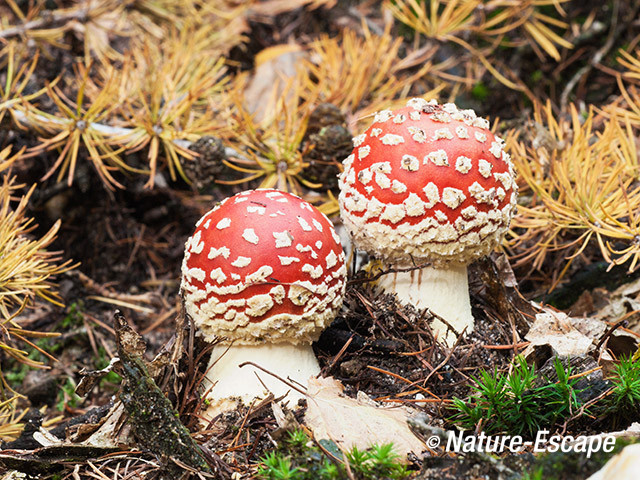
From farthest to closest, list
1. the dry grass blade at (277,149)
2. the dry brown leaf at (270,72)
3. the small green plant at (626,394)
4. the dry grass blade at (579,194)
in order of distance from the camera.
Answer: the dry brown leaf at (270,72), the dry grass blade at (277,149), the dry grass blade at (579,194), the small green plant at (626,394)

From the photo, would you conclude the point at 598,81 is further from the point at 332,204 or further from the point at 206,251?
the point at 206,251

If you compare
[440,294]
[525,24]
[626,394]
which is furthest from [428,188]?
[525,24]

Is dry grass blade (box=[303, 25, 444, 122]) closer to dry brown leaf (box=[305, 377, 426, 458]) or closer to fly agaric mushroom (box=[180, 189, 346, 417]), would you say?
fly agaric mushroom (box=[180, 189, 346, 417])

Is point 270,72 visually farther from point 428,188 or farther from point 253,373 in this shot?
point 253,373

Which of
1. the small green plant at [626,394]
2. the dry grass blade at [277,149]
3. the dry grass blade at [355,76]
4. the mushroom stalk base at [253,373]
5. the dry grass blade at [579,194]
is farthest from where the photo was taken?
the dry grass blade at [355,76]

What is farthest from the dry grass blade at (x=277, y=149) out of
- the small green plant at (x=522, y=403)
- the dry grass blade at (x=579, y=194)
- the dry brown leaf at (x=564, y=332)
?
the small green plant at (x=522, y=403)

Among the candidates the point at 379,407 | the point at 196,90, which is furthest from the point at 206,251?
the point at 196,90

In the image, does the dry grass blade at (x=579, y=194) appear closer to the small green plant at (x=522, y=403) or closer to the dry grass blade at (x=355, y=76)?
the small green plant at (x=522, y=403)

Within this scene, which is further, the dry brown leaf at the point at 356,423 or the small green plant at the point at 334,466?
the dry brown leaf at the point at 356,423

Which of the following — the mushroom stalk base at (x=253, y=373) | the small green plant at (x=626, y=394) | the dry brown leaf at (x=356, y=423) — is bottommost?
the mushroom stalk base at (x=253, y=373)

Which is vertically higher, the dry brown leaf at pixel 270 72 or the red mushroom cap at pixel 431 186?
the red mushroom cap at pixel 431 186
